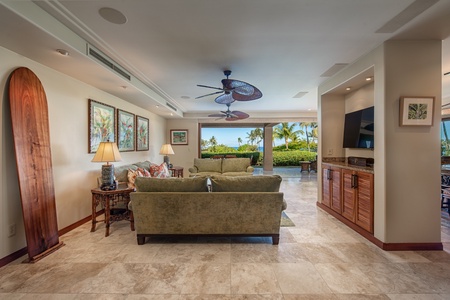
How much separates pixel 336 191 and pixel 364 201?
2.32ft

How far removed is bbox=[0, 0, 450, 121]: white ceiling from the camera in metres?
1.92

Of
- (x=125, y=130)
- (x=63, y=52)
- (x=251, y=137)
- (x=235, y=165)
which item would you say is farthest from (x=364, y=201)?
(x=251, y=137)

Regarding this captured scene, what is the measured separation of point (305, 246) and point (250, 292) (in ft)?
3.86

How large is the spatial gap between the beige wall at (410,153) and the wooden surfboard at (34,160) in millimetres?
4285

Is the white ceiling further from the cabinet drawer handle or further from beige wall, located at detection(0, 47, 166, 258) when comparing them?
the cabinet drawer handle

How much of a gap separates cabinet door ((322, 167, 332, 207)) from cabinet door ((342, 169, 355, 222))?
1.52 ft

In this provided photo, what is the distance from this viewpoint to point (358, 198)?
3035mm

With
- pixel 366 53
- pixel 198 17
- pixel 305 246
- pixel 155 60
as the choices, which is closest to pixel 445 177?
pixel 366 53

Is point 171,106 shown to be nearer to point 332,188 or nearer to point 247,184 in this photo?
point 247,184

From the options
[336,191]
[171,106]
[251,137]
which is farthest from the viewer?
[251,137]

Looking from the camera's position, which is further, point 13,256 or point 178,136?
point 178,136

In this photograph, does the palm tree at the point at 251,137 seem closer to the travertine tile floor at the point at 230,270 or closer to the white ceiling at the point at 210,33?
the white ceiling at the point at 210,33

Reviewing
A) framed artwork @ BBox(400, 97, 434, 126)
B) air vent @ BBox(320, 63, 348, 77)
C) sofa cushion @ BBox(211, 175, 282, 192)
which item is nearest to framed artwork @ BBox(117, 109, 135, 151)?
sofa cushion @ BBox(211, 175, 282, 192)

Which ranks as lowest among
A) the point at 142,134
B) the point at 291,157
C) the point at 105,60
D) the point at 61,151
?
the point at 291,157
